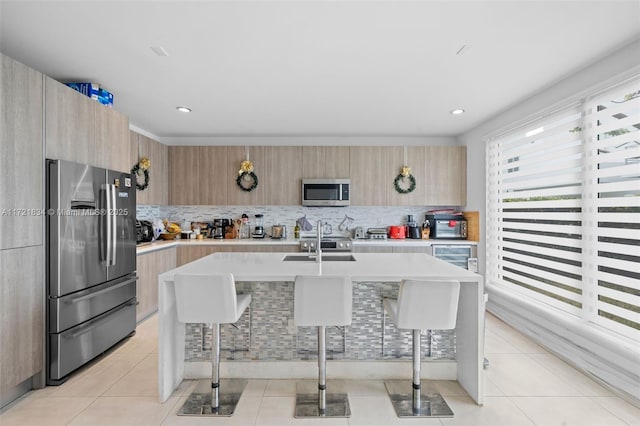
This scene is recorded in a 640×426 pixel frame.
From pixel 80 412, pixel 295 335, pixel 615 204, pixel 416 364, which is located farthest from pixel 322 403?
pixel 615 204

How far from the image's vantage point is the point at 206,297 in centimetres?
206

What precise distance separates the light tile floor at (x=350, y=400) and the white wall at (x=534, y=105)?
7.37 ft

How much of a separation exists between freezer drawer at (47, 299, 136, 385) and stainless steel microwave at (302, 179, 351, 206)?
2.63 metres

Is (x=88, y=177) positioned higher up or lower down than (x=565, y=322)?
higher up

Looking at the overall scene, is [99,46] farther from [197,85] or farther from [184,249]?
[184,249]

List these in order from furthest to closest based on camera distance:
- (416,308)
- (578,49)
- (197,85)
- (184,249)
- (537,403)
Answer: (184,249) → (197,85) → (578,49) → (537,403) → (416,308)

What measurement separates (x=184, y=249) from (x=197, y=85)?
2.46 meters

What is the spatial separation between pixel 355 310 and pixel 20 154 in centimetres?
255

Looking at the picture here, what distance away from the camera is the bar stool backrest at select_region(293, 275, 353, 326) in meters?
2.05

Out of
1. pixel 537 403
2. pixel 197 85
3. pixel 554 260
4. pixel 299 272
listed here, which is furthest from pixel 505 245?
pixel 197 85

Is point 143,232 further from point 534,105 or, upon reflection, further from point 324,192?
point 534,105

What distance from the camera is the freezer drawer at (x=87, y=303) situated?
2445 mm

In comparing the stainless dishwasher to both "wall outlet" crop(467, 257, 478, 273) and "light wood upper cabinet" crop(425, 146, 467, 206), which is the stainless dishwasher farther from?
"light wood upper cabinet" crop(425, 146, 467, 206)

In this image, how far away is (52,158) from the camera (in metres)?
2.49
